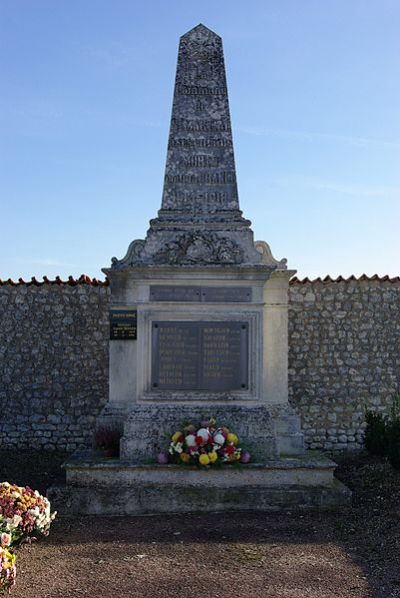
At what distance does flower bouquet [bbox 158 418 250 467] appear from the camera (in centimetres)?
673

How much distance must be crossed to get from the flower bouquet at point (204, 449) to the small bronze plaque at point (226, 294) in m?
1.36

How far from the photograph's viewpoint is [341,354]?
40.6 feet

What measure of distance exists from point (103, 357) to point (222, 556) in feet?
23.6

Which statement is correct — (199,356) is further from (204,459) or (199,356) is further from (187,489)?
(187,489)

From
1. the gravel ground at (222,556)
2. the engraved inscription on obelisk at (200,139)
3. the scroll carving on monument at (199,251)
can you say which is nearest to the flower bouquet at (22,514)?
the gravel ground at (222,556)

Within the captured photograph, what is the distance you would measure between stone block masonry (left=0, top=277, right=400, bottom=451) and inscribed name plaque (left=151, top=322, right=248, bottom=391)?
5082 mm

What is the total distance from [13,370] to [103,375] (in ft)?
5.31

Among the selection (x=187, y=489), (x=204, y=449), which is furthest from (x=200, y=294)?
(x=187, y=489)

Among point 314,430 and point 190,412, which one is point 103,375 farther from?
point 190,412

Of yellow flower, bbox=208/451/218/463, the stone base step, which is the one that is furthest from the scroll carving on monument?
the stone base step

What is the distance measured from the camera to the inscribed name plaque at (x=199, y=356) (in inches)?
285

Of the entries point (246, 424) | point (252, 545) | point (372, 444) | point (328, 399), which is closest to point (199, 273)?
point (246, 424)

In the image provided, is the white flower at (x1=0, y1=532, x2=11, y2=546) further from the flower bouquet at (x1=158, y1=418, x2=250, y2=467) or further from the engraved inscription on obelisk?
the engraved inscription on obelisk

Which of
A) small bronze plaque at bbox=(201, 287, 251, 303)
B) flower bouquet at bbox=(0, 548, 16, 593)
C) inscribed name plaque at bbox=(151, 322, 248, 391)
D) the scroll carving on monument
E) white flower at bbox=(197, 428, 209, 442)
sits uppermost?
the scroll carving on monument
